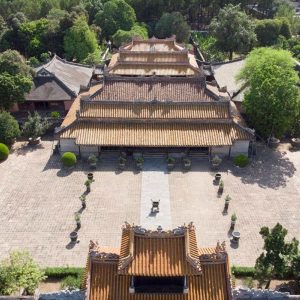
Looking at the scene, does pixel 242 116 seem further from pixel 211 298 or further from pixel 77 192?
pixel 211 298

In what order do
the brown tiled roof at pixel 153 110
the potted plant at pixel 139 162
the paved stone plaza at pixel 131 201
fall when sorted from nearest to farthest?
the paved stone plaza at pixel 131 201 < the potted plant at pixel 139 162 < the brown tiled roof at pixel 153 110

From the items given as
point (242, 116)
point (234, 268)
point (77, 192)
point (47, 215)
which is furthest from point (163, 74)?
point (234, 268)

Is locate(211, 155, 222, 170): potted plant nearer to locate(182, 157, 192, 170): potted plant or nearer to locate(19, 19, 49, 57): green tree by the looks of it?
locate(182, 157, 192, 170): potted plant

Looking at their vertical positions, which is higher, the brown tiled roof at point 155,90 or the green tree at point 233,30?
the green tree at point 233,30

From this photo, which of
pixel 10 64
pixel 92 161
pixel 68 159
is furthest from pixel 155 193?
pixel 10 64

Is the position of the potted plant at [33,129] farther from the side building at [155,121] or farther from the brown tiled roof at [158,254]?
the brown tiled roof at [158,254]

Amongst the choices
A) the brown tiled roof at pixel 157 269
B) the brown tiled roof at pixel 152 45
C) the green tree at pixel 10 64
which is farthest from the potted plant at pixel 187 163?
the brown tiled roof at pixel 152 45

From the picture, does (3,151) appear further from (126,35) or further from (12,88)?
(126,35)
